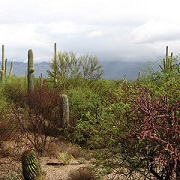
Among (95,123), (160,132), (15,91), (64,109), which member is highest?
(160,132)

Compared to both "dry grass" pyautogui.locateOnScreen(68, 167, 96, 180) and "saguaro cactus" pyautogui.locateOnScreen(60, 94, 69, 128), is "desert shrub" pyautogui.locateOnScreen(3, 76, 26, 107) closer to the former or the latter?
"saguaro cactus" pyautogui.locateOnScreen(60, 94, 69, 128)

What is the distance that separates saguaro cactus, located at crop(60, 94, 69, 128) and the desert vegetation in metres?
0.01

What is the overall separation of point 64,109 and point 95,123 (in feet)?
27.3

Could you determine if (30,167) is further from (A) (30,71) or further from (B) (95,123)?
(A) (30,71)

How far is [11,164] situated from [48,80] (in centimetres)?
1225

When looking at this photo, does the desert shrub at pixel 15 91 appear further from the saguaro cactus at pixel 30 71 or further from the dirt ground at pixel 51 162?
the dirt ground at pixel 51 162

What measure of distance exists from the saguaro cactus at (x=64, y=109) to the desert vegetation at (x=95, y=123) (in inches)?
0.5

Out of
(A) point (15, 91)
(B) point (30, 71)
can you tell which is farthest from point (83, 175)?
(A) point (15, 91)

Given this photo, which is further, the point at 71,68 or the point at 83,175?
the point at 71,68

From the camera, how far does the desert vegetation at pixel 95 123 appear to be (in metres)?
5.02

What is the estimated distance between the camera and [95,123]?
7973 mm

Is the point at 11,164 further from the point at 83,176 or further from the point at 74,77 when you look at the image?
the point at 74,77

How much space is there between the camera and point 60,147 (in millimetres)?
14023

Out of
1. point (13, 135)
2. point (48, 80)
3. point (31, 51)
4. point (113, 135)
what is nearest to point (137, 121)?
point (113, 135)
